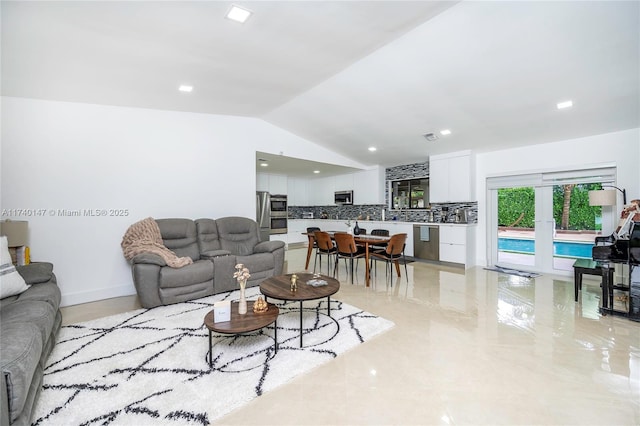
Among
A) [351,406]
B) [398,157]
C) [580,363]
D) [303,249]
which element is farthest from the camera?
[303,249]

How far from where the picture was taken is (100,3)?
1889 mm

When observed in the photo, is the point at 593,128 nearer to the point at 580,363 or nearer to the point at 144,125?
the point at 580,363

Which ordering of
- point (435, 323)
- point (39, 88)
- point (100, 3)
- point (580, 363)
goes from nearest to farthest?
1. point (100, 3)
2. point (580, 363)
3. point (435, 323)
4. point (39, 88)

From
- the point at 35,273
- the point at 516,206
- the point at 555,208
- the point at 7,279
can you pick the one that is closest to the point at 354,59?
the point at 7,279

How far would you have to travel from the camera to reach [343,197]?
809cm

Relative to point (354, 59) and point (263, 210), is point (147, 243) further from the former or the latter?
point (263, 210)

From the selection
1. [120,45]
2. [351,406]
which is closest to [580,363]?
[351,406]

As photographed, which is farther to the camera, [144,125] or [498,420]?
[144,125]

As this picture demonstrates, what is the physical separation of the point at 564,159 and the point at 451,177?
5.80 ft

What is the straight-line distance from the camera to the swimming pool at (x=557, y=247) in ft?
14.9

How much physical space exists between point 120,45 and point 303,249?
6.47 metres

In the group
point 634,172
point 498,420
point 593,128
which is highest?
point 593,128

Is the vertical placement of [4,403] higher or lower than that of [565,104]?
lower

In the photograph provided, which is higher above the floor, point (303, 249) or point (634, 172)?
point (634, 172)
